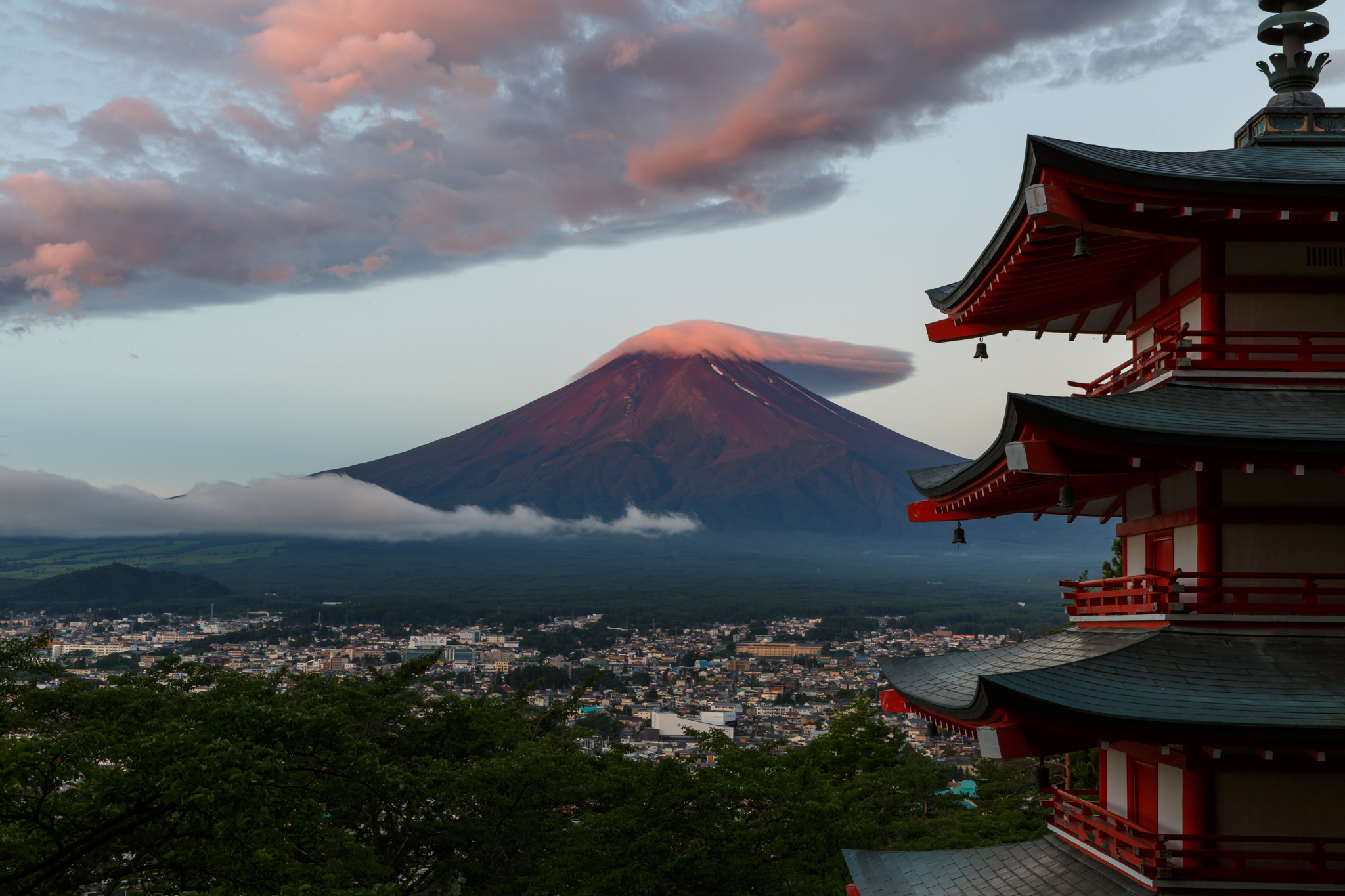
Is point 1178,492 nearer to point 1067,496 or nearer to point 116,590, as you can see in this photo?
point 1067,496

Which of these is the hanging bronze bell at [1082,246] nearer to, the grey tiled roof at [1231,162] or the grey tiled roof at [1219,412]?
the grey tiled roof at [1231,162]

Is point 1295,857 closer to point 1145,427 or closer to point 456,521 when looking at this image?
point 1145,427

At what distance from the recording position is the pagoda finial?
8648 millimetres

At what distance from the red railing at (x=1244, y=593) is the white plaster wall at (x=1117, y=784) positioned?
1.68 metres

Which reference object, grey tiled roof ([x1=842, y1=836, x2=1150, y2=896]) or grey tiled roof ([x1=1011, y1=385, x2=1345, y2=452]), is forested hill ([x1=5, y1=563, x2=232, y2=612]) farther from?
grey tiled roof ([x1=1011, y1=385, x2=1345, y2=452])

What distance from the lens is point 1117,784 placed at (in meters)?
8.92

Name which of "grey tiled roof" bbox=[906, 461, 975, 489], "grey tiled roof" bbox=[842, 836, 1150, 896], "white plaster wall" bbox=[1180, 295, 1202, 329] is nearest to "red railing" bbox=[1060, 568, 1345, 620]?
"white plaster wall" bbox=[1180, 295, 1202, 329]

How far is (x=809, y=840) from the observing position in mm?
16438

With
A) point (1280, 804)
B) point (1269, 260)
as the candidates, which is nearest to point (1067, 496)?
point (1269, 260)

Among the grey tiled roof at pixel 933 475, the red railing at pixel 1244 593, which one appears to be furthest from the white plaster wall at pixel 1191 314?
the grey tiled roof at pixel 933 475

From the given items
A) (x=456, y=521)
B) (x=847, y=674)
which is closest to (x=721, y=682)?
(x=847, y=674)

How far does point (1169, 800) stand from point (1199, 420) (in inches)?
116

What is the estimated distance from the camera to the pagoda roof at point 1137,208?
718cm

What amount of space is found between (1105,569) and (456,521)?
17680 cm
